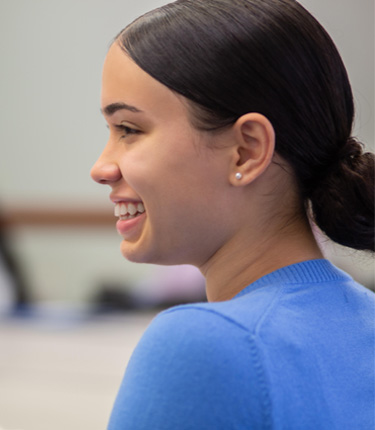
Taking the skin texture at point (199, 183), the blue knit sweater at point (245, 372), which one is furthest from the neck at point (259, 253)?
the blue knit sweater at point (245, 372)

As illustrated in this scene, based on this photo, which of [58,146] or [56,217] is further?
[58,146]

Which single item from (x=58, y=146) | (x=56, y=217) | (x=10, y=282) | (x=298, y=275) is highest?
(x=58, y=146)

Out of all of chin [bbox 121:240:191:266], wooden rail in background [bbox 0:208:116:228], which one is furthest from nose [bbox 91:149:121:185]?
wooden rail in background [bbox 0:208:116:228]

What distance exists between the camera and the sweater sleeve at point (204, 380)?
76 centimetres

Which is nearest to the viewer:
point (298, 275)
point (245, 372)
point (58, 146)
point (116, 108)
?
point (245, 372)

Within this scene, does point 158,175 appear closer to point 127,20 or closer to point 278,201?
point 278,201

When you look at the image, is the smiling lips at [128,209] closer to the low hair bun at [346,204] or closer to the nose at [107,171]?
the nose at [107,171]

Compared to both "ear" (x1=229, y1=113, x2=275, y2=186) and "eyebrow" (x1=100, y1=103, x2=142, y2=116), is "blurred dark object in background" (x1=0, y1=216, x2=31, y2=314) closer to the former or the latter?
"eyebrow" (x1=100, y1=103, x2=142, y2=116)

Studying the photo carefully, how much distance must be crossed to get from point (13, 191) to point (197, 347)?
195 inches

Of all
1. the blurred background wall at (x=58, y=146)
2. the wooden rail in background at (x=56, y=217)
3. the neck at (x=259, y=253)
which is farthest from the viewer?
the blurred background wall at (x=58, y=146)

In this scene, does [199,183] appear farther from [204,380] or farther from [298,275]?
[204,380]

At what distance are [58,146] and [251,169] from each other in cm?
470

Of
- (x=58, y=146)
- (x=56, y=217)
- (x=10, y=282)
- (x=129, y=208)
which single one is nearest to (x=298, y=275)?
(x=129, y=208)

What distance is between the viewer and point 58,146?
5.52 metres
